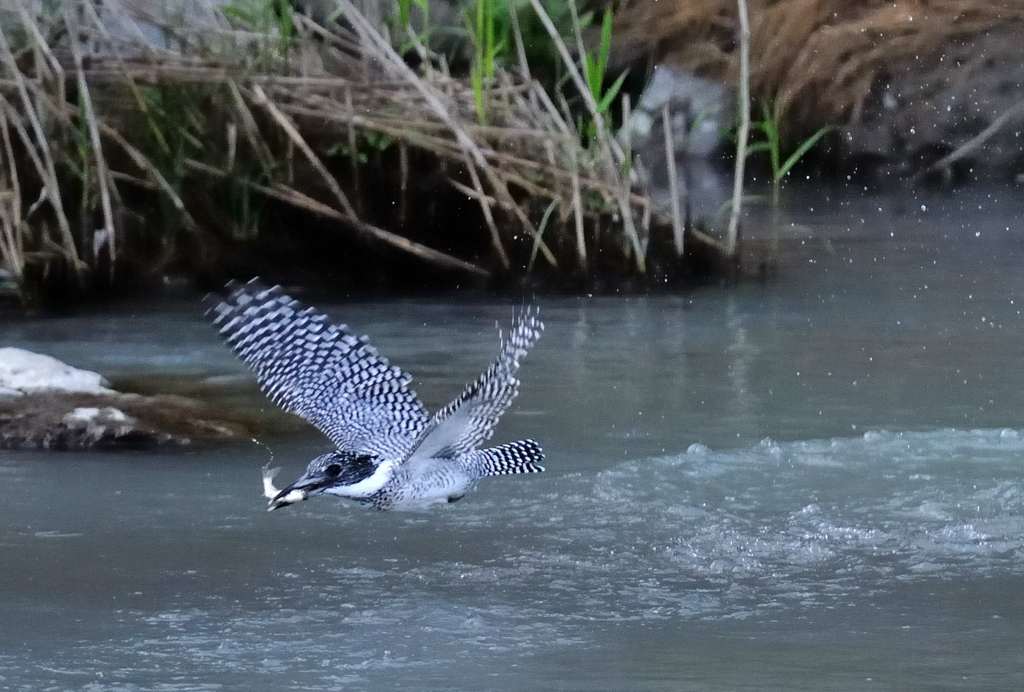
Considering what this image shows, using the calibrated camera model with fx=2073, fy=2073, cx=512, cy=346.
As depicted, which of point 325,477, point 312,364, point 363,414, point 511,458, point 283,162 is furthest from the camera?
point 283,162

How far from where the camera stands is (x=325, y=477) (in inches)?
171

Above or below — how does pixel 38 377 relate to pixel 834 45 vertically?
below

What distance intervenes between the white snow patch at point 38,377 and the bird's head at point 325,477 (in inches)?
60.9

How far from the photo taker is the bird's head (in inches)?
168

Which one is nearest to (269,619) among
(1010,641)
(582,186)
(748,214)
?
(1010,641)

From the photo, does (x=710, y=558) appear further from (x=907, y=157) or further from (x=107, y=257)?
(x=907, y=157)

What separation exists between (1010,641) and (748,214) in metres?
6.72

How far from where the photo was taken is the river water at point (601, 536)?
385 cm

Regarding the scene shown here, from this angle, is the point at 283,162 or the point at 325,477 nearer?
the point at 325,477

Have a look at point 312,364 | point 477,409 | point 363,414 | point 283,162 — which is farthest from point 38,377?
point 283,162

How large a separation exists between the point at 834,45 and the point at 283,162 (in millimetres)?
5887

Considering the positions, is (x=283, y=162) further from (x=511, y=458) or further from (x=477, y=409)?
(x=477, y=409)

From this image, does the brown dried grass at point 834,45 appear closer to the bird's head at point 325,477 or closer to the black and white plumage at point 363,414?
the black and white plumage at point 363,414

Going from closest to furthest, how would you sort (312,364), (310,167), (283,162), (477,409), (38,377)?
1. (477,409)
2. (312,364)
3. (38,377)
4. (283,162)
5. (310,167)
